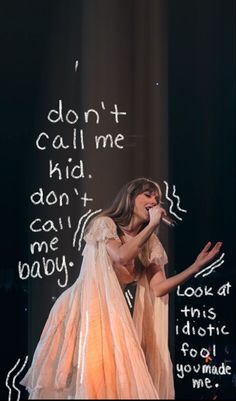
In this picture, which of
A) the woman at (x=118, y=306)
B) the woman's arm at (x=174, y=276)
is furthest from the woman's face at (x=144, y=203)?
the woman's arm at (x=174, y=276)

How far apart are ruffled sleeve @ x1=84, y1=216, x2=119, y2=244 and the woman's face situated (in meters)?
0.08

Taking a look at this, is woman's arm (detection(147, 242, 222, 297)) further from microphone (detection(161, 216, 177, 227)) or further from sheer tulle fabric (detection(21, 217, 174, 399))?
microphone (detection(161, 216, 177, 227))

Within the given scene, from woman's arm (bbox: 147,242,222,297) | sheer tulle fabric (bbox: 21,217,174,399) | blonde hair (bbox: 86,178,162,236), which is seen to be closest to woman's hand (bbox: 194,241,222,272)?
woman's arm (bbox: 147,242,222,297)

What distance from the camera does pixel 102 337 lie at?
3268 mm

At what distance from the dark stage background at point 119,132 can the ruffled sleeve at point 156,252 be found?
1.1 inches

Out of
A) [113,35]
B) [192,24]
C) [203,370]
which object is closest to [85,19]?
[113,35]

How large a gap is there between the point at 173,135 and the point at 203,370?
73 cm

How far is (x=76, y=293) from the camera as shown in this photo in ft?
11.0

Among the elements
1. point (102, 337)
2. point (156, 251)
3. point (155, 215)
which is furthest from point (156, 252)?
point (102, 337)

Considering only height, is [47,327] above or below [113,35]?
below

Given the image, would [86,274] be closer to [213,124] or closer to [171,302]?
[171,302]

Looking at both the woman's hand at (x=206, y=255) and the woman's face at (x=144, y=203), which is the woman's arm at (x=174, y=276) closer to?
the woman's hand at (x=206, y=255)

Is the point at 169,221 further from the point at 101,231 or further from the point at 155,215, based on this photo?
the point at 101,231

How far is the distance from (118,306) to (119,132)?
0.54 meters
